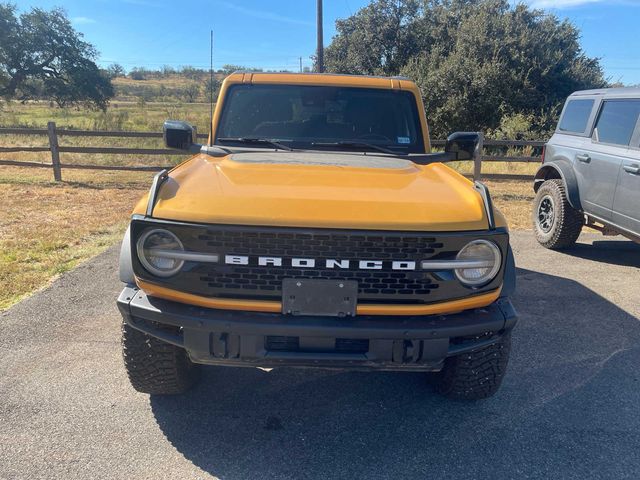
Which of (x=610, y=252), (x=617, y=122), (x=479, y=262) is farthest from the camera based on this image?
(x=610, y=252)

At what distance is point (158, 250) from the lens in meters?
2.46

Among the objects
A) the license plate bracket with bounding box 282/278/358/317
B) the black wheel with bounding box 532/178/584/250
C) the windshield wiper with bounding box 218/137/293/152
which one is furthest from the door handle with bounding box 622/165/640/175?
the license plate bracket with bounding box 282/278/358/317

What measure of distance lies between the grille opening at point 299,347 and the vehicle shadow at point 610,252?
493 centimetres

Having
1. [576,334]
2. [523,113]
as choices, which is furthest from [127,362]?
[523,113]

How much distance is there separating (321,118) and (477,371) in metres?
2.09

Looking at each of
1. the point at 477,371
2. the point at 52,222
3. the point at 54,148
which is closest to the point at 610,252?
the point at 477,371

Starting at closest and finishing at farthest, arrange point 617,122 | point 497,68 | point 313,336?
point 313,336 < point 617,122 < point 497,68

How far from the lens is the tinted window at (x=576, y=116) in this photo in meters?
6.22

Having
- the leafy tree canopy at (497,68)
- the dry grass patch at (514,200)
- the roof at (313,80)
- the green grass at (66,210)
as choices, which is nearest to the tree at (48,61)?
the green grass at (66,210)

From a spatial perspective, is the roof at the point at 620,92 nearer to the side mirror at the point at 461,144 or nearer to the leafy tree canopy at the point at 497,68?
the side mirror at the point at 461,144

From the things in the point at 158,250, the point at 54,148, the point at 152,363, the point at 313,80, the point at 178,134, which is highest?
the point at 313,80

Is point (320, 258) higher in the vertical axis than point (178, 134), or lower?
lower

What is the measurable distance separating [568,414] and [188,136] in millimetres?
3132

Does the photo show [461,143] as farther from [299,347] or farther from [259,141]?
[299,347]
